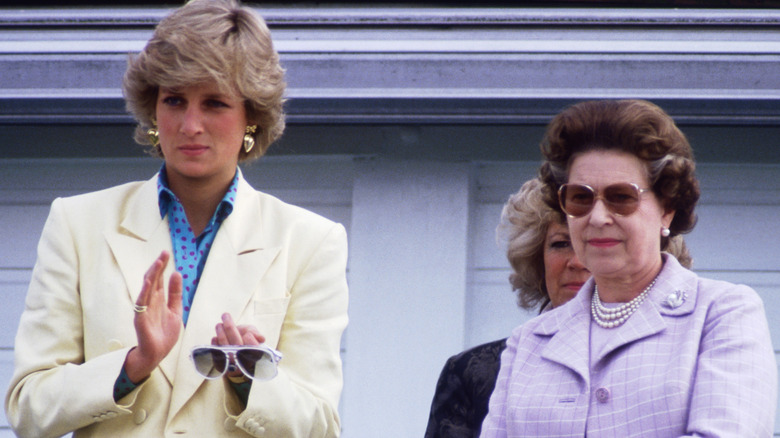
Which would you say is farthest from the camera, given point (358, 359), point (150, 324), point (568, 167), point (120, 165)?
point (120, 165)

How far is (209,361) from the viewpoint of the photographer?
7.72ft

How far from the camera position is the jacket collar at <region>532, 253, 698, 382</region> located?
7.80 feet

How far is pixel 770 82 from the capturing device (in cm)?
410

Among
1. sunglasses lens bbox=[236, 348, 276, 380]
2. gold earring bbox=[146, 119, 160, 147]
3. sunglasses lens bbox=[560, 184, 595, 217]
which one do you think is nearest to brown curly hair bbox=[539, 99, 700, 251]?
sunglasses lens bbox=[560, 184, 595, 217]

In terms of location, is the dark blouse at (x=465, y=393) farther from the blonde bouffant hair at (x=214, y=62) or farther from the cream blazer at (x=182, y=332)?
the blonde bouffant hair at (x=214, y=62)

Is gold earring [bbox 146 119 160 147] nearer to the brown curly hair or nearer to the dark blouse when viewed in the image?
the brown curly hair

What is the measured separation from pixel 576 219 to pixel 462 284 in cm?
189

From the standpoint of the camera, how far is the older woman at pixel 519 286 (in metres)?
3.24

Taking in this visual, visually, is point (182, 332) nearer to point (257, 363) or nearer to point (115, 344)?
point (115, 344)

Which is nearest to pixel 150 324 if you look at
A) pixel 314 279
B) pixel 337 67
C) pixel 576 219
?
pixel 314 279

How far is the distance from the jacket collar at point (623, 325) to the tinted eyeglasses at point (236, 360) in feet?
2.03

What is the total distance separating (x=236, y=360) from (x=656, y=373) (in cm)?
84

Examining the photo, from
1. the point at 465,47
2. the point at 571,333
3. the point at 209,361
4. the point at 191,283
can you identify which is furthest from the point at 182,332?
the point at 465,47

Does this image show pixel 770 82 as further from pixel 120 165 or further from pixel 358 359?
pixel 120 165
